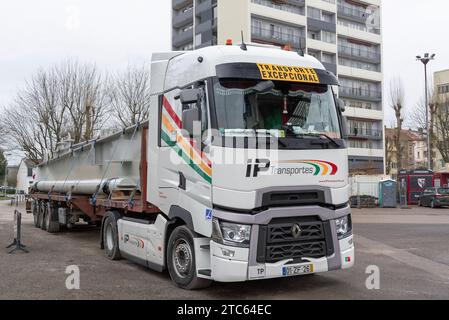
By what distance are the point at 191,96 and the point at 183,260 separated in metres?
2.45

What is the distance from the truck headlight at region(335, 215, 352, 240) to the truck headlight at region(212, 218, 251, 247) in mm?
1482

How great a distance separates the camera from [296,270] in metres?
6.57

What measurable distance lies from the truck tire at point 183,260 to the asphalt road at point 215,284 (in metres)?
0.14

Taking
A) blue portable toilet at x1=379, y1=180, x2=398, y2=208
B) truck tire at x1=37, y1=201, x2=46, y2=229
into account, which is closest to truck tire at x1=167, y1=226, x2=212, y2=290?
truck tire at x1=37, y1=201, x2=46, y2=229

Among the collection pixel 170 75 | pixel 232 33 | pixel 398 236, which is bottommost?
pixel 398 236

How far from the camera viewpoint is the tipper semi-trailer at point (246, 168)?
6422 millimetres

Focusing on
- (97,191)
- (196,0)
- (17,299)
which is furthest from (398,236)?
(196,0)

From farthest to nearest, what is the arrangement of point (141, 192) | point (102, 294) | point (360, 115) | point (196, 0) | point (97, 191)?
point (360, 115)
point (196, 0)
point (97, 191)
point (141, 192)
point (102, 294)

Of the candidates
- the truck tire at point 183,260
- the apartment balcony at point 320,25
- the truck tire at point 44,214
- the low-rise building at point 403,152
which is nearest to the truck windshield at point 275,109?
the truck tire at point 183,260

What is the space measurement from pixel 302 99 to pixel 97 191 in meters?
6.34

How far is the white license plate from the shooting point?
651 centimetres

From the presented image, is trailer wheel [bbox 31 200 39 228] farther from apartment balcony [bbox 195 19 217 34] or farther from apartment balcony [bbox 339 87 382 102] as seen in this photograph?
apartment balcony [bbox 339 87 382 102]

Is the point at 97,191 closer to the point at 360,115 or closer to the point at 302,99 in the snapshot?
the point at 302,99

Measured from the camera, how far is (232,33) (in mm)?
56594
